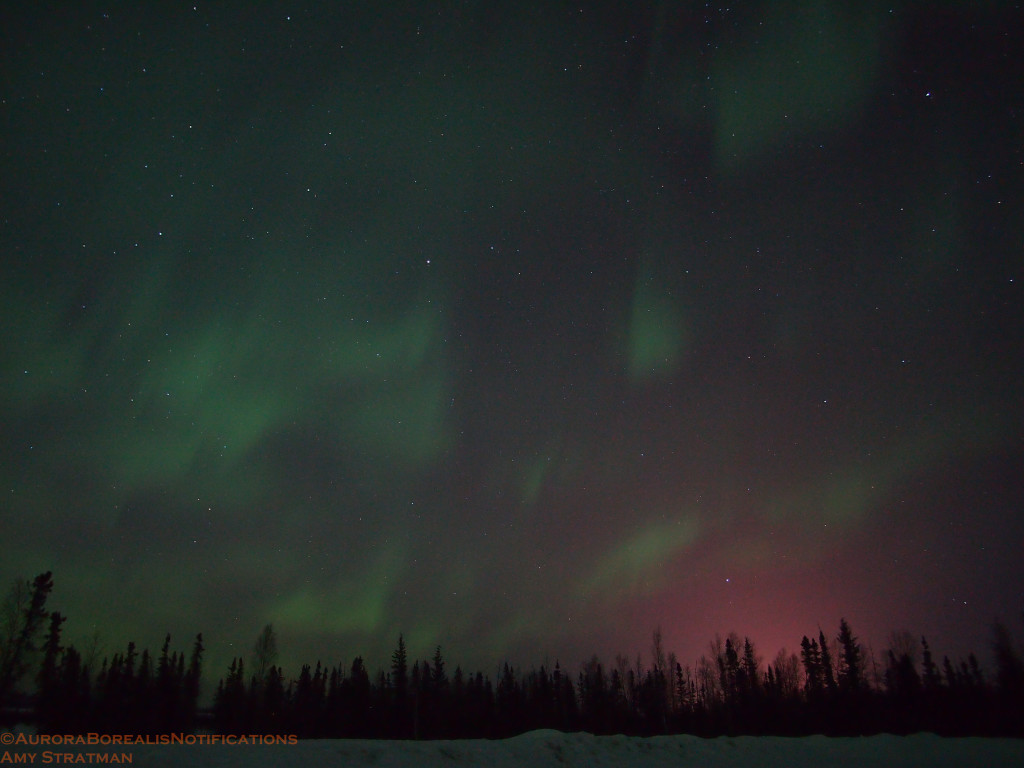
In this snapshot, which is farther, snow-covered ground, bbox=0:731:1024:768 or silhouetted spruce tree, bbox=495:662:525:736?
silhouetted spruce tree, bbox=495:662:525:736

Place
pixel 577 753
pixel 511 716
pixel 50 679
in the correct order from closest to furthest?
pixel 577 753 → pixel 50 679 → pixel 511 716

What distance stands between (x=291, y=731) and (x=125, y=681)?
1701 centimetres

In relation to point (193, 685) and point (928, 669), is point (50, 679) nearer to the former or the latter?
point (193, 685)

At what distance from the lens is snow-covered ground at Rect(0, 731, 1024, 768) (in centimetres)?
1917

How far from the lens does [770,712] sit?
219 ft

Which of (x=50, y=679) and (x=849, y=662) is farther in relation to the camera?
(x=849, y=662)

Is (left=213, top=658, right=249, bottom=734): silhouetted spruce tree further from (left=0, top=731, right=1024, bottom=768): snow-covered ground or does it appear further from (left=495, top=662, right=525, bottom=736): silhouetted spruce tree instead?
(left=0, top=731, right=1024, bottom=768): snow-covered ground

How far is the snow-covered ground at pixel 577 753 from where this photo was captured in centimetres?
1917

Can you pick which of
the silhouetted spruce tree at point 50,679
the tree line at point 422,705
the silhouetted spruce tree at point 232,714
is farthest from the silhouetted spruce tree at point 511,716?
the silhouetted spruce tree at point 50,679

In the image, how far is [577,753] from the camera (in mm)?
29891

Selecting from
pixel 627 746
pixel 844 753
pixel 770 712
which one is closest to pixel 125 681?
pixel 627 746

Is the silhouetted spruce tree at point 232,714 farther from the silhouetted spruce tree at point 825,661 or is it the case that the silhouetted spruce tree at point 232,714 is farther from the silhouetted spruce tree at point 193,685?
the silhouetted spruce tree at point 825,661

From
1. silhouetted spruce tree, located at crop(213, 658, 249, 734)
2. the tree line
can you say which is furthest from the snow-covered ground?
silhouetted spruce tree, located at crop(213, 658, 249, 734)

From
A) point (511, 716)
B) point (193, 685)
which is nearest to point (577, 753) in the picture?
point (511, 716)
